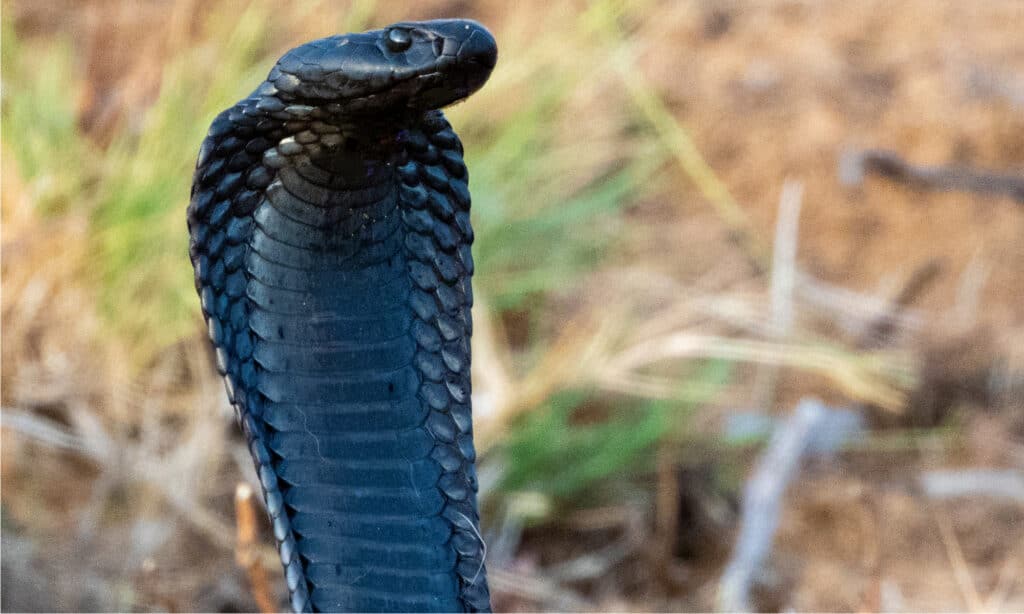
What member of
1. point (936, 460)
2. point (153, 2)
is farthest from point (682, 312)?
point (153, 2)

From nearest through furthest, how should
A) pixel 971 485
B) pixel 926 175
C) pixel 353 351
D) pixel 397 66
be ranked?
pixel 397 66 → pixel 353 351 → pixel 971 485 → pixel 926 175

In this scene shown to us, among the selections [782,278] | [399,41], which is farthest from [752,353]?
[399,41]

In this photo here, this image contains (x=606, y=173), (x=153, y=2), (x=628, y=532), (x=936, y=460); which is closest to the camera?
(x=628, y=532)

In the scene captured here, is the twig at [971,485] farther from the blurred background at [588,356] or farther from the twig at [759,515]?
the twig at [759,515]

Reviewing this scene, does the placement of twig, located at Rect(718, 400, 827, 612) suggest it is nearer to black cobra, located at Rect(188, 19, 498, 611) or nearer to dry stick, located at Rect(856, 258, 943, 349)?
dry stick, located at Rect(856, 258, 943, 349)

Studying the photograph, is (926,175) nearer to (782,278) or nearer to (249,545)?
(782,278)

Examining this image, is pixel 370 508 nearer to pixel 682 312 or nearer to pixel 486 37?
pixel 486 37

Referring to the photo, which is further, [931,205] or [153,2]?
[153,2]

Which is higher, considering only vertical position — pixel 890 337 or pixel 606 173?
pixel 606 173
